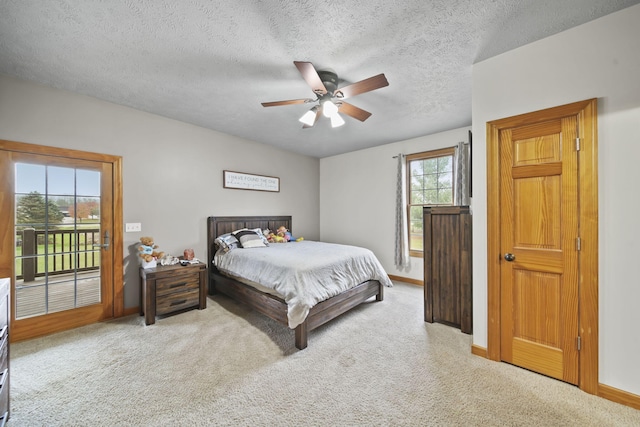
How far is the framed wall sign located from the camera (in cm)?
420

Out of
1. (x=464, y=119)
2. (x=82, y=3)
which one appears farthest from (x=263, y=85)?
(x=464, y=119)

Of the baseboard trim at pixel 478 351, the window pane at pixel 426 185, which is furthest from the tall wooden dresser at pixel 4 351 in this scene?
the window pane at pixel 426 185

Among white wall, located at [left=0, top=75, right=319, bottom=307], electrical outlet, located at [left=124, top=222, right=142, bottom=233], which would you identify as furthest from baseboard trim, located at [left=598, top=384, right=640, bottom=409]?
electrical outlet, located at [left=124, top=222, right=142, bottom=233]

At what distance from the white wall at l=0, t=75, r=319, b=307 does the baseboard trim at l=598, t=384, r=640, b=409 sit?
178 inches

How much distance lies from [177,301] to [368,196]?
379 centimetres

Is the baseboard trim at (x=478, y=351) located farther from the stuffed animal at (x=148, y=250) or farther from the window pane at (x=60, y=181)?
the window pane at (x=60, y=181)

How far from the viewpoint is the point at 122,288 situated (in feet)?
10.1

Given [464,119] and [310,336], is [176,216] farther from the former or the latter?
[464,119]

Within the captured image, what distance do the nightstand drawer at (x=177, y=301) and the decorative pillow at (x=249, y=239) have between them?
92 cm

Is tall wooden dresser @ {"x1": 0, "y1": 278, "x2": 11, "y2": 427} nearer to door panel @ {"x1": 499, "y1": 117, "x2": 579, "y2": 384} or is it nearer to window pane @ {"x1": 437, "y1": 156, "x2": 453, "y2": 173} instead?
door panel @ {"x1": 499, "y1": 117, "x2": 579, "y2": 384}

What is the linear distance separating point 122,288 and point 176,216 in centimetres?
112

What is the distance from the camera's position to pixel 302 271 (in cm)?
255

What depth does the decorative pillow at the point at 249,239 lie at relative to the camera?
12.5 feet

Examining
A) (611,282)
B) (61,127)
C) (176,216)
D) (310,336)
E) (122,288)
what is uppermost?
(61,127)
